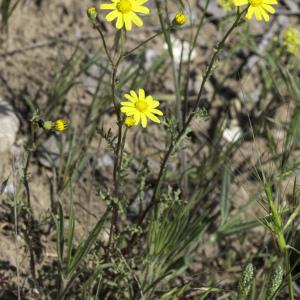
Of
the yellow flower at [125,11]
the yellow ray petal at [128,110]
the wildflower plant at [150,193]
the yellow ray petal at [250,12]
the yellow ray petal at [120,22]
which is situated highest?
the yellow ray petal at [250,12]

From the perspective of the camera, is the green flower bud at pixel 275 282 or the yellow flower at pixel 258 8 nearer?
the green flower bud at pixel 275 282

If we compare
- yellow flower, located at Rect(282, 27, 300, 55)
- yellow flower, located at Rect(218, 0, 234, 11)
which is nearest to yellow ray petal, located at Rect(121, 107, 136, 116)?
yellow flower, located at Rect(218, 0, 234, 11)

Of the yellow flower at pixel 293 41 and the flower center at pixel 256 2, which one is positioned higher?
the flower center at pixel 256 2

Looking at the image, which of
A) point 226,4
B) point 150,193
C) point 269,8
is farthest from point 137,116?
point 226,4

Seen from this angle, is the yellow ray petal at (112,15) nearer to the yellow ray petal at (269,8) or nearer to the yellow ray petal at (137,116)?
the yellow ray petal at (137,116)

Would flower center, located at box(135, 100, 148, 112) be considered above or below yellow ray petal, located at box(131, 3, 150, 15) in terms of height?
below

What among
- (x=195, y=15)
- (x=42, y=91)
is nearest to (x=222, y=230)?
(x=42, y=91)

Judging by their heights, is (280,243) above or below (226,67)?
below

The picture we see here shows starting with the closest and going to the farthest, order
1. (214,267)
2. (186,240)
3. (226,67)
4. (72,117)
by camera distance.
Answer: (186,240), (214,267), (72,117), (226,67)

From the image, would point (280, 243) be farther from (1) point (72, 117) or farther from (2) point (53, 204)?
(1) point (72, 117)

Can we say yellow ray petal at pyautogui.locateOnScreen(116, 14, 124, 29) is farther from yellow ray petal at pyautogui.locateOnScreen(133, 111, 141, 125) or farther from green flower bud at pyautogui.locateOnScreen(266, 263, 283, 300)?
green flower bud at pyautogui.locateOnScreen(266, 263, 283, 300)

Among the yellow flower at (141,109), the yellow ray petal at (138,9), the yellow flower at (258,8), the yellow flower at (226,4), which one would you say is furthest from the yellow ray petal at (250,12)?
the yellow flower at (226,4)
